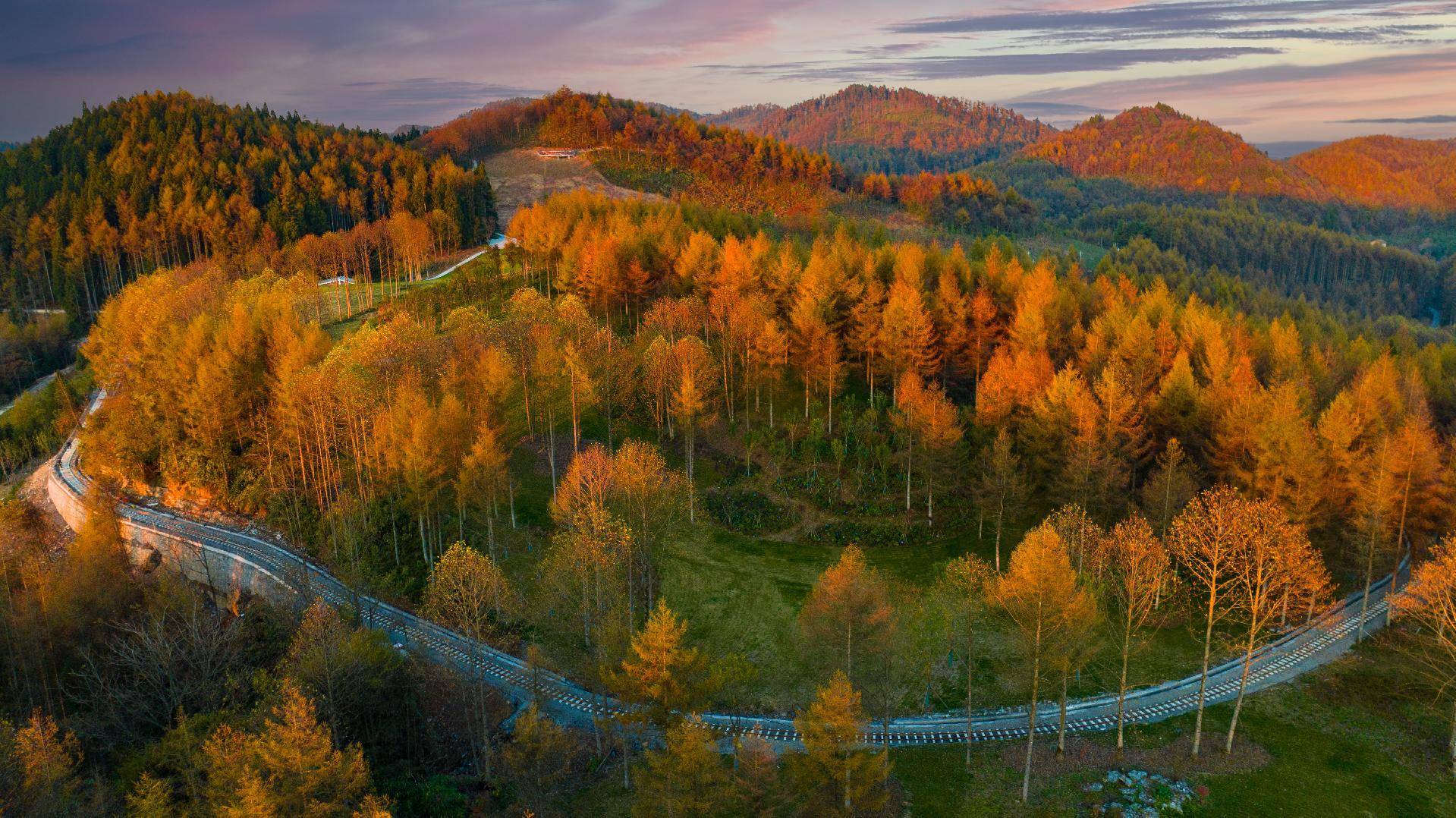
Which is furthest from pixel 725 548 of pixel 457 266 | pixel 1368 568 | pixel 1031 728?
pixel 457 266

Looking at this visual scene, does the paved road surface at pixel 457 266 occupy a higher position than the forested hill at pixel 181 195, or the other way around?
the forested hill at pixel 181 195

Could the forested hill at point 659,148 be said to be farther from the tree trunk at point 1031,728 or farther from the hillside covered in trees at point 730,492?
the tree trunk at point 1031,728

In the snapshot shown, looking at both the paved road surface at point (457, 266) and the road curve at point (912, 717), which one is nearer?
the road curve at point (912, 717)

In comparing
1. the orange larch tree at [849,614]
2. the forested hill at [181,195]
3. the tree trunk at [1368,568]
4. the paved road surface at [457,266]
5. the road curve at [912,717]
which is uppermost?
the forested hill at [181,195]

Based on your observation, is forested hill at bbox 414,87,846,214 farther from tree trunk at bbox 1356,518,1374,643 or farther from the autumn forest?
tree trunk at bbox 1356,518,1374,643

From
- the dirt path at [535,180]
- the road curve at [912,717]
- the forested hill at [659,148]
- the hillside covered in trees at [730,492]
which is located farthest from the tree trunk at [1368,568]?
the dirt path at [535,180]

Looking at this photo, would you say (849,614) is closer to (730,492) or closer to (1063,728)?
(1063,728)

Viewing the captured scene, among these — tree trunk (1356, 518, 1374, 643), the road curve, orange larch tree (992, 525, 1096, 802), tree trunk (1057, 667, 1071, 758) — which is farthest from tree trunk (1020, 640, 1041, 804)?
tree trunk (1356, 518, 1374, 643)

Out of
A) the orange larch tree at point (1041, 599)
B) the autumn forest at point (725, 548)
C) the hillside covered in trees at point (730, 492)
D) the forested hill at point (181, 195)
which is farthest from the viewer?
the forested hill at point (181, 195)
